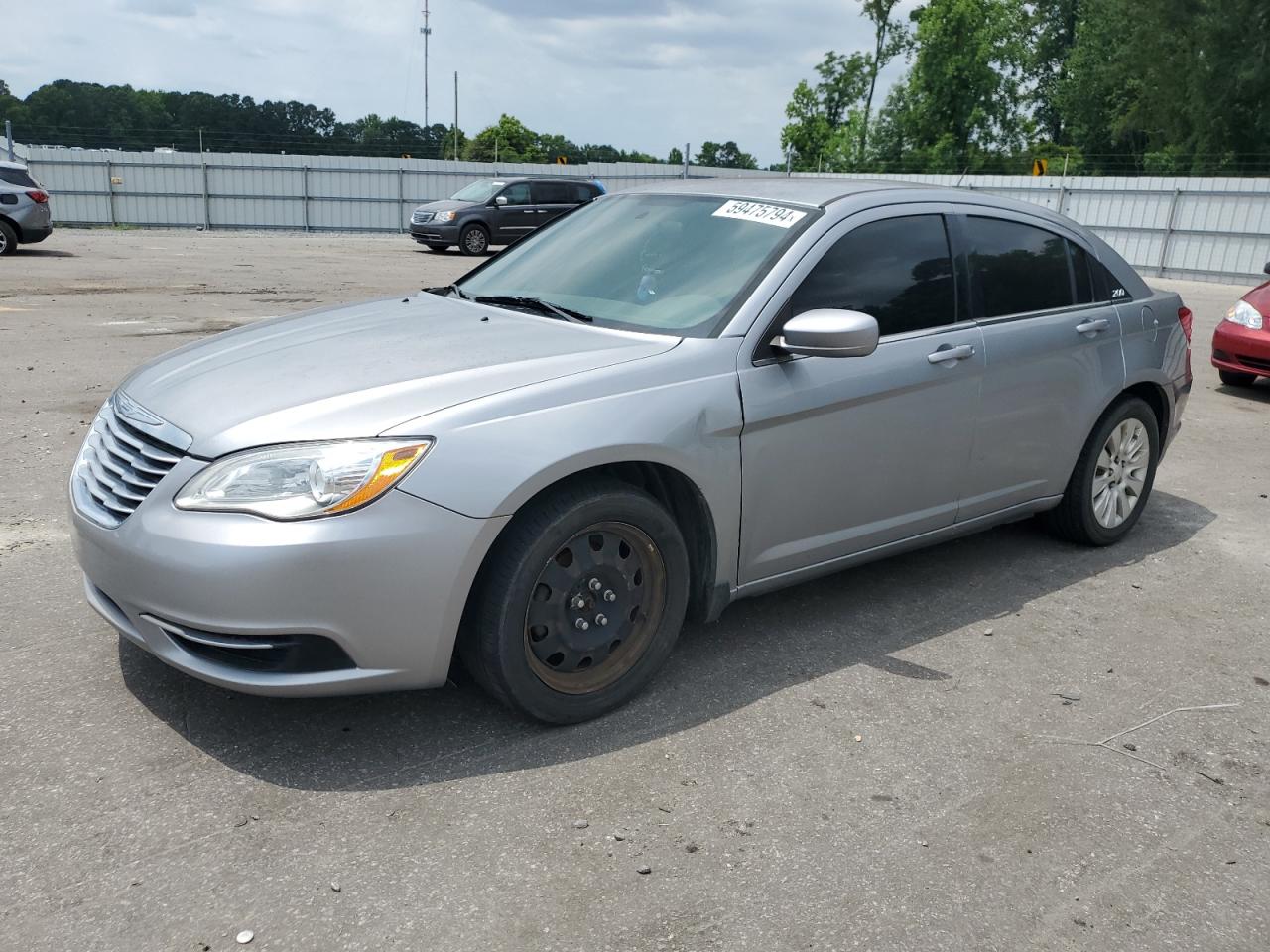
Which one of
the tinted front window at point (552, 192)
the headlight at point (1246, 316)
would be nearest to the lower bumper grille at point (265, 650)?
the headlight at point (1246, 316)

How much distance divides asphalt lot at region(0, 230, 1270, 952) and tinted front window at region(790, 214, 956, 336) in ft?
3.85

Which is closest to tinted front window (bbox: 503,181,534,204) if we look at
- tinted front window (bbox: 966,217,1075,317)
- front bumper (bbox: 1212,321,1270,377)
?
front bumper (bbox: 1212,321,1270,377)

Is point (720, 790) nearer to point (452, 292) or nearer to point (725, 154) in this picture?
point (452, 292)

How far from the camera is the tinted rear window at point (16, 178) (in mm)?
18359

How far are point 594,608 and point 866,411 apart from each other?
4.14 ft

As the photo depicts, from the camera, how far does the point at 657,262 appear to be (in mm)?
4039

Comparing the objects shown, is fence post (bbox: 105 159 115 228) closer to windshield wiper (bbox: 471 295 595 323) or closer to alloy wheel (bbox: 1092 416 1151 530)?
windshield wiper (bbox: 471 295 595 323)

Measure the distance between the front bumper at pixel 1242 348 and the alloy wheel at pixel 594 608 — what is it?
322 inches

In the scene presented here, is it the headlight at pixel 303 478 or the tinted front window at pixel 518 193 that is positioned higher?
the tinted front window at pixel 518 193

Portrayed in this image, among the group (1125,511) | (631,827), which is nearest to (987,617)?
(1125,511)

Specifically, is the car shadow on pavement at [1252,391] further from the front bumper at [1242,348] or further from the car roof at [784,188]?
the car roof at [784,188]

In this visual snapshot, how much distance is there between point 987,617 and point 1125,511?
1391 millimetres

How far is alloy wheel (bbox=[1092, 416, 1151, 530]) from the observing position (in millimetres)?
5102

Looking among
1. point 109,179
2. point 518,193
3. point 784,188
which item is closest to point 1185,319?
point 784,188
